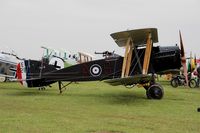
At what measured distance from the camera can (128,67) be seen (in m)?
13.1

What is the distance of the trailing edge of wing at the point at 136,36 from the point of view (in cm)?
1255

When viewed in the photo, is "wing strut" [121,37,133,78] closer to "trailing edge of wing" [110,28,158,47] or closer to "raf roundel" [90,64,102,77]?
"trailing edge of wing" [110,28,158,47]

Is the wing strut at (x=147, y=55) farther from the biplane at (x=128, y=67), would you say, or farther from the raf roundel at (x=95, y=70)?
the raf roundel at (x=95, y=70)

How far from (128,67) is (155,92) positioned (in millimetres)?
1314

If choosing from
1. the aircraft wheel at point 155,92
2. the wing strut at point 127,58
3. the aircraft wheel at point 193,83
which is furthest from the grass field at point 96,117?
the aircraft wheel at point 193,83

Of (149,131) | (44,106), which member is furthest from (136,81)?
(149,131)

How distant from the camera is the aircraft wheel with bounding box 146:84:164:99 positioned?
13.1 metres

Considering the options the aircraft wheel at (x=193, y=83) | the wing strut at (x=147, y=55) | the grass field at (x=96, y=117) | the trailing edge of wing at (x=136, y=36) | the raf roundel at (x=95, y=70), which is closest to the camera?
the grass field at (x=96, y=117)

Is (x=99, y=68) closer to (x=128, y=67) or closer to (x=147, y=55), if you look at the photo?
(x=128, y=67)

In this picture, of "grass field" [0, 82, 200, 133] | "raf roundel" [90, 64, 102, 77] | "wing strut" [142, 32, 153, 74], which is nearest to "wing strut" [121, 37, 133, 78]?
"wing strut" [142, 32, 153, 74]

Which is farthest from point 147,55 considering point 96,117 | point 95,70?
point 96,117

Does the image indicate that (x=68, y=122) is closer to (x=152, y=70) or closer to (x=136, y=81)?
(x=136, y=81)

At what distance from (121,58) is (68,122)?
6809 mm

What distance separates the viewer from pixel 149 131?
272 inches
